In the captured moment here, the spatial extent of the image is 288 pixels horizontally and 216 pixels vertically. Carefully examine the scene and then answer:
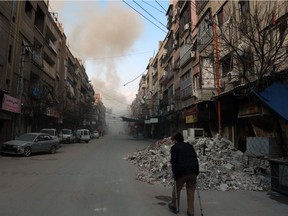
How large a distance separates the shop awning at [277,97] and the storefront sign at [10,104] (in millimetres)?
19970

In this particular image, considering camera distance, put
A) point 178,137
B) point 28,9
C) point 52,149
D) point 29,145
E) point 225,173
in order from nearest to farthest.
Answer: point 178,137, point 225,173, point 29,145, point 52,149, point 28,9

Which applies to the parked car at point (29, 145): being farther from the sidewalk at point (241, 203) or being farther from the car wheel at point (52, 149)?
the sidewalk at point (241, 203)

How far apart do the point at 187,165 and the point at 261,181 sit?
5217mm

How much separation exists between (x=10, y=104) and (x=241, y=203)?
75.2 ft

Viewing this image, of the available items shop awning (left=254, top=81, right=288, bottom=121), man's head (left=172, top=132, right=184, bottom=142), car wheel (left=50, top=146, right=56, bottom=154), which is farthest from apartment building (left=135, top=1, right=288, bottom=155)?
car wheel (left=50, top=146, right=56, bottom=154)

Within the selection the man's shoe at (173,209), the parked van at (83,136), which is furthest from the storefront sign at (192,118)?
the parked van at (83,136)

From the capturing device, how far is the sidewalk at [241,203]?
766 centimetres

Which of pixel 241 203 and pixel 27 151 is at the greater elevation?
pixel 27 151

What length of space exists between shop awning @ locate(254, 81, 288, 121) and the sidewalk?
Answer: 3.41 meters

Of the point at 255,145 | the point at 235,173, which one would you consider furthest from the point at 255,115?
the point at 235,173

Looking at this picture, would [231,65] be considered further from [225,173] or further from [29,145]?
[29,145]

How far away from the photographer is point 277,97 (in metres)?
12.8

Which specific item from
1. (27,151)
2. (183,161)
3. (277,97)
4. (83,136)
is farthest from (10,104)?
(83,136)

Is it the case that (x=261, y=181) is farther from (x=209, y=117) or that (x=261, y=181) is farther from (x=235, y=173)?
(x=209, y=117)
